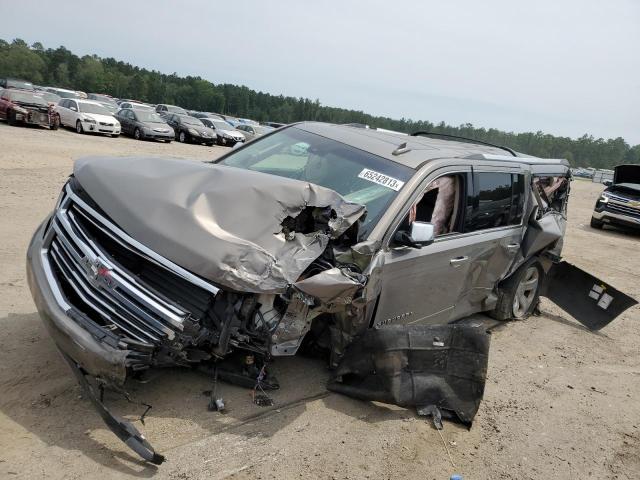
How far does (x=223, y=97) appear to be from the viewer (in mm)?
107438

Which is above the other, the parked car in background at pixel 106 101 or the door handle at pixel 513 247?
the door handle at pixel 513 247

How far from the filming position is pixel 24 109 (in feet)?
67.1

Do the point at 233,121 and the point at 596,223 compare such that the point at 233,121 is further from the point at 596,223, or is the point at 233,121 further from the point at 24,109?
the point at 596,223

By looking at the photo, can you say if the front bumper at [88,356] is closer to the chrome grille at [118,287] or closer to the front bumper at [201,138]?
the chrome grille at [118,287]

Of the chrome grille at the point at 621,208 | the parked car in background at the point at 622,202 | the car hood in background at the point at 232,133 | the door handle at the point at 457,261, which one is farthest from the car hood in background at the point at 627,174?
the car hood in background at the point at 232,133

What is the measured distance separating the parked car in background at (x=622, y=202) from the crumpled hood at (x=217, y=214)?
51.2 feet

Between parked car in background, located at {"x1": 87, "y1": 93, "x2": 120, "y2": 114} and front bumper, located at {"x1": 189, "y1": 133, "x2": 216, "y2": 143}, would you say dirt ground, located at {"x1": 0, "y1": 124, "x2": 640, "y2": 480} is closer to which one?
front bumper, located at {"x1": 189, "y1": 133, "x2": 216, "y2": 143}

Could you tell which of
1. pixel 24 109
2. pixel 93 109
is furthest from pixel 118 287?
pixel 93 109

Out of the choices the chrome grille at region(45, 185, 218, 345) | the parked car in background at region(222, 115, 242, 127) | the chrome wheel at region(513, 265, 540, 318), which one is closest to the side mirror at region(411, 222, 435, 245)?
the chrome grille at region(45, 185, 218, 345)

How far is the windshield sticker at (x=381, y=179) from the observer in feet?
13.8

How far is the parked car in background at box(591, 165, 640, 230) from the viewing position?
53.0ft

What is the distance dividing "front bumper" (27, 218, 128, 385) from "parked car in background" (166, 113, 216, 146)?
24.9 m

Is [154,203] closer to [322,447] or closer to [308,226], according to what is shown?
[308,226]

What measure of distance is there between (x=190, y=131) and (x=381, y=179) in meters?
24.5
